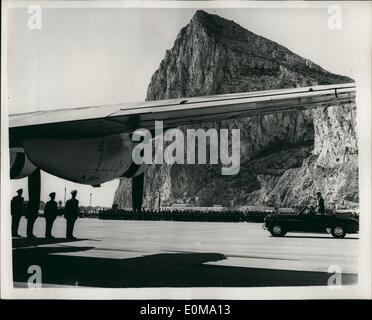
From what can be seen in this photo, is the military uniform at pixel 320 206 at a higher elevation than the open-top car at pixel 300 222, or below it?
higher

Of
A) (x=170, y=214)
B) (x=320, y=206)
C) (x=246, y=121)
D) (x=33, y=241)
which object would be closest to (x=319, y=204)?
(x=320, y=206)

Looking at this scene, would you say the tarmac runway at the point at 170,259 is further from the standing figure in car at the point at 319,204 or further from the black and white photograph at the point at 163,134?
the standing figure in car at the point at 319,204

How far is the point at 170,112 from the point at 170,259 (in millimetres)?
3516

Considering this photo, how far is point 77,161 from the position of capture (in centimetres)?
818

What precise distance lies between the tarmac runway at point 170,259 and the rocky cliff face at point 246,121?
3.34 feet

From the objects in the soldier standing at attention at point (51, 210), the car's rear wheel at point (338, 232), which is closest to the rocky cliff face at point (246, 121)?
the car's rear wheel at point (338, 232)

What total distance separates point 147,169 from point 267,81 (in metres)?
3.50

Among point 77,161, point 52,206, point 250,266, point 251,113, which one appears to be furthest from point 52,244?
point 251,113

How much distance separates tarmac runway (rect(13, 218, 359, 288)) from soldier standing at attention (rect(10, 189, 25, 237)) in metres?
0.21

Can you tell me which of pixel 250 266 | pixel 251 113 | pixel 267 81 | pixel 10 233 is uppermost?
pixel 267 81

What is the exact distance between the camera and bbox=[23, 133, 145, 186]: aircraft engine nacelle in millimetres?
8008

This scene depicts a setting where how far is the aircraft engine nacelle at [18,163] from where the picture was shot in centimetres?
856

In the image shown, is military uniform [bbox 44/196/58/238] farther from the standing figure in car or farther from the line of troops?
the standing figure in car
